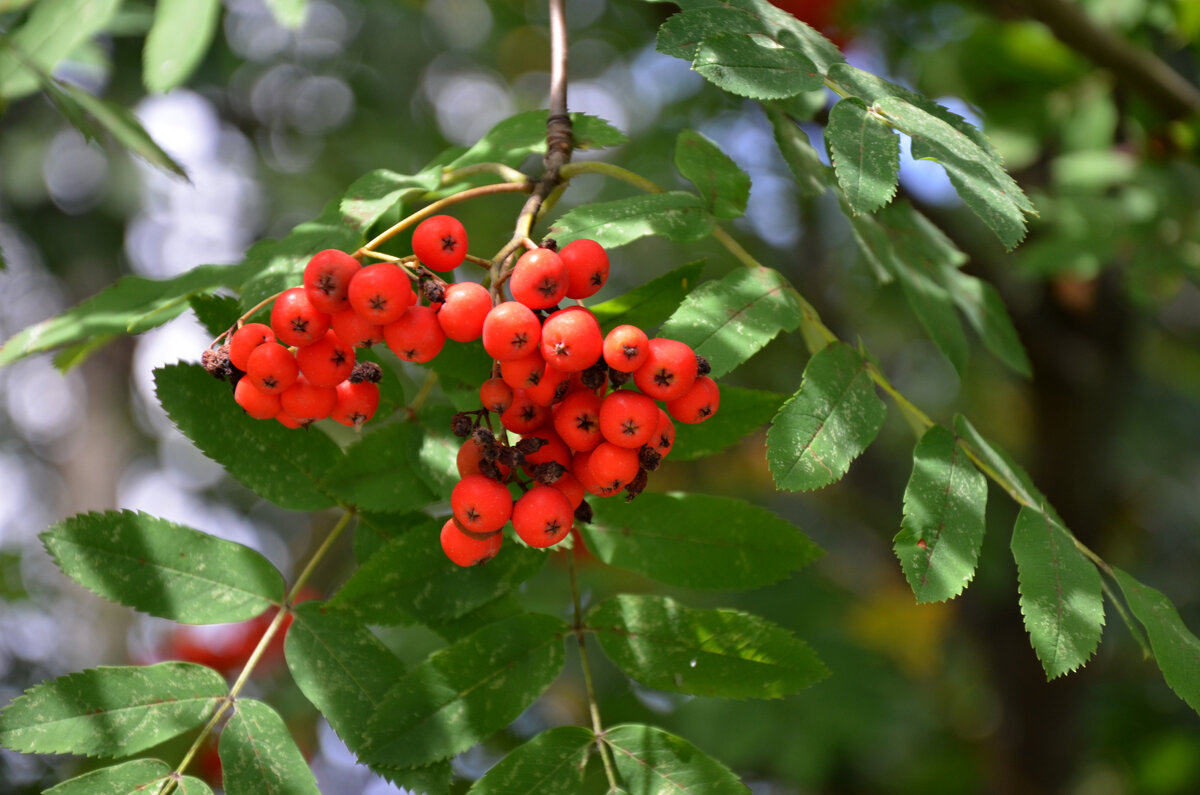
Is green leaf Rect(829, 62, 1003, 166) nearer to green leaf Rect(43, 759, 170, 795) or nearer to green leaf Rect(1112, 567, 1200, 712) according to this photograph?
green leaf Rect(1112, 567, 1200, 712)

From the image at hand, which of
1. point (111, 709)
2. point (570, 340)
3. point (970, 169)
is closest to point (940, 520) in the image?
point (970, 169)

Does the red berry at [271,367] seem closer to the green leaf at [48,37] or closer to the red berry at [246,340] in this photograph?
the red berry at [246,340]

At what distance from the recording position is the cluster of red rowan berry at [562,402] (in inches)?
38.2

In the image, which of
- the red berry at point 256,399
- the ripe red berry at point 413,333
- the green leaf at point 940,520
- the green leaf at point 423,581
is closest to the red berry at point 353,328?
the ripe red berry at point 413,333

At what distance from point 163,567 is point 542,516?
670mm

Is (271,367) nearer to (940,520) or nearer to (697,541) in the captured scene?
(697,541)

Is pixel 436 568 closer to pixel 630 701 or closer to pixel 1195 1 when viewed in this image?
pixel 630 701

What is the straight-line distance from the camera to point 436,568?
4.25 ft

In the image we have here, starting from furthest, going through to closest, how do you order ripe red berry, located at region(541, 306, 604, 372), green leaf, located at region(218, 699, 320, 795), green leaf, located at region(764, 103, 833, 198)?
green leaf, located at region(764, 103, 833, 198) → green leaf, located at region(218, 699, 320, 795) → ripe red berry, located at region(541, 306, 604, 372)

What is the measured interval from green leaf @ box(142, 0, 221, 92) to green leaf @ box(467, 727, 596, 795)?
1.49 m

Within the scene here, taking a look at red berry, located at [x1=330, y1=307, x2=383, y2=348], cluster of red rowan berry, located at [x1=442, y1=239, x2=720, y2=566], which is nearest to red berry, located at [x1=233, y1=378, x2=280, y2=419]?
red berry, located at [x1=330, y1=307, x2=383, y2=348]

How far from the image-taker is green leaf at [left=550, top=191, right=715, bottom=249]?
1150 mm

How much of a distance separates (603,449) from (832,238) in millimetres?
4242

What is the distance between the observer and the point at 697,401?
105 cm
